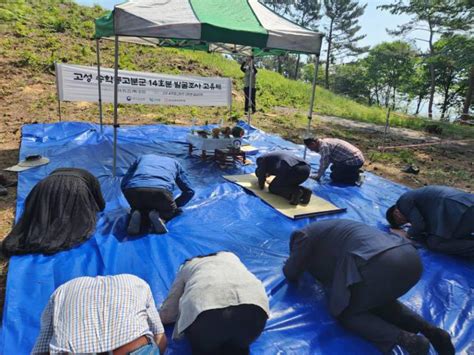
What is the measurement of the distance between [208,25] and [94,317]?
11.5 feet

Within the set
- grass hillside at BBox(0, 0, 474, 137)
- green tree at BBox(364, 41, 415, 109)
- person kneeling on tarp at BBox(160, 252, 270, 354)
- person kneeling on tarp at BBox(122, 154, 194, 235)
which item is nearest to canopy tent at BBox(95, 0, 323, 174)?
person kneeling on tarp at BBox(122, 154, 194, 235)

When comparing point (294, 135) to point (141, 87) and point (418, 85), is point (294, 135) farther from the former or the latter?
point (418, 85)

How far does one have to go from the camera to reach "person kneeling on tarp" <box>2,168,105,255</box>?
105 inches

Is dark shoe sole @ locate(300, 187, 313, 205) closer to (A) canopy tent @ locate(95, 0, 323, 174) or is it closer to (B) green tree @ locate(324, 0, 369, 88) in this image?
(A) canopy tent @ locate(95, 0, 323, 174)

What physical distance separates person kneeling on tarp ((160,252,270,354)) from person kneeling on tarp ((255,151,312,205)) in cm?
227

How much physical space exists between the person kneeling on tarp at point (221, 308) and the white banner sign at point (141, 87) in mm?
5921

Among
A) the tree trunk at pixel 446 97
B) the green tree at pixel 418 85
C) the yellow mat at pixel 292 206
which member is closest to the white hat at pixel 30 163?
the yellow mat at pixel 292 206

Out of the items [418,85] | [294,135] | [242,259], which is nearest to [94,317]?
[242,259]

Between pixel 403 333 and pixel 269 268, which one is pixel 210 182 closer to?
pixel 269 268

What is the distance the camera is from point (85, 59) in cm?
1171

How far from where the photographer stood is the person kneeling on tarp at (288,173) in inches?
156

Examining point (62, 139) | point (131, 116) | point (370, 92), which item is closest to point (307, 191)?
point (62, 139)

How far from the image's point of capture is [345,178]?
4.88 metres

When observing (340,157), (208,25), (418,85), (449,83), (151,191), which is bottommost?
(151,191)
